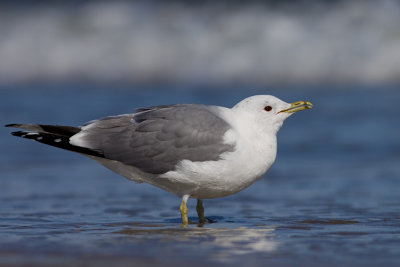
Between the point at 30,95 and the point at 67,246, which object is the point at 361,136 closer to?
the point at 67,246

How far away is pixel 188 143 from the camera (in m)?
4.96

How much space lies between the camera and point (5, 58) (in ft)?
58.2

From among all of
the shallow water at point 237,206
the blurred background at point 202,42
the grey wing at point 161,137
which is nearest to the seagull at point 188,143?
the grey wing at point 161,137

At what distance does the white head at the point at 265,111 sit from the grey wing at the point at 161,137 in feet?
0.67

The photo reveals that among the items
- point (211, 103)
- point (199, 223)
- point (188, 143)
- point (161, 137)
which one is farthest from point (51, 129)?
point (211, 103)

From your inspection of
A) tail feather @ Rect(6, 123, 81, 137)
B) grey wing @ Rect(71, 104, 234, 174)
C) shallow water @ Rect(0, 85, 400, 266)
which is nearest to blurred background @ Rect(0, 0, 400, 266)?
shallow water @ Rect(0, 85, 400, 266)

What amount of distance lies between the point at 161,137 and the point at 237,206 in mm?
1274

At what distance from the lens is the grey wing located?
4930 mm

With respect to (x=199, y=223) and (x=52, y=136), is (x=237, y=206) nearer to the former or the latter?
(x=199, y=223)

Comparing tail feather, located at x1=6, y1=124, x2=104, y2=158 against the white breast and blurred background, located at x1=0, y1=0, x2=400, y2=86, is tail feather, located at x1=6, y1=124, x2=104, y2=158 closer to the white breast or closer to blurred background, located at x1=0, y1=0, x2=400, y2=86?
the white breast

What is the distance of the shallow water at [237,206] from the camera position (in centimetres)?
388

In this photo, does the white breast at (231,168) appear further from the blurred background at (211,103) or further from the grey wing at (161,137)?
the blurred background at (211,103)

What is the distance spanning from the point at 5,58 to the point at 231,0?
5.70 m

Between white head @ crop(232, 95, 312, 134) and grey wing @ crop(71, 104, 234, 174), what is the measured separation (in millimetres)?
204
